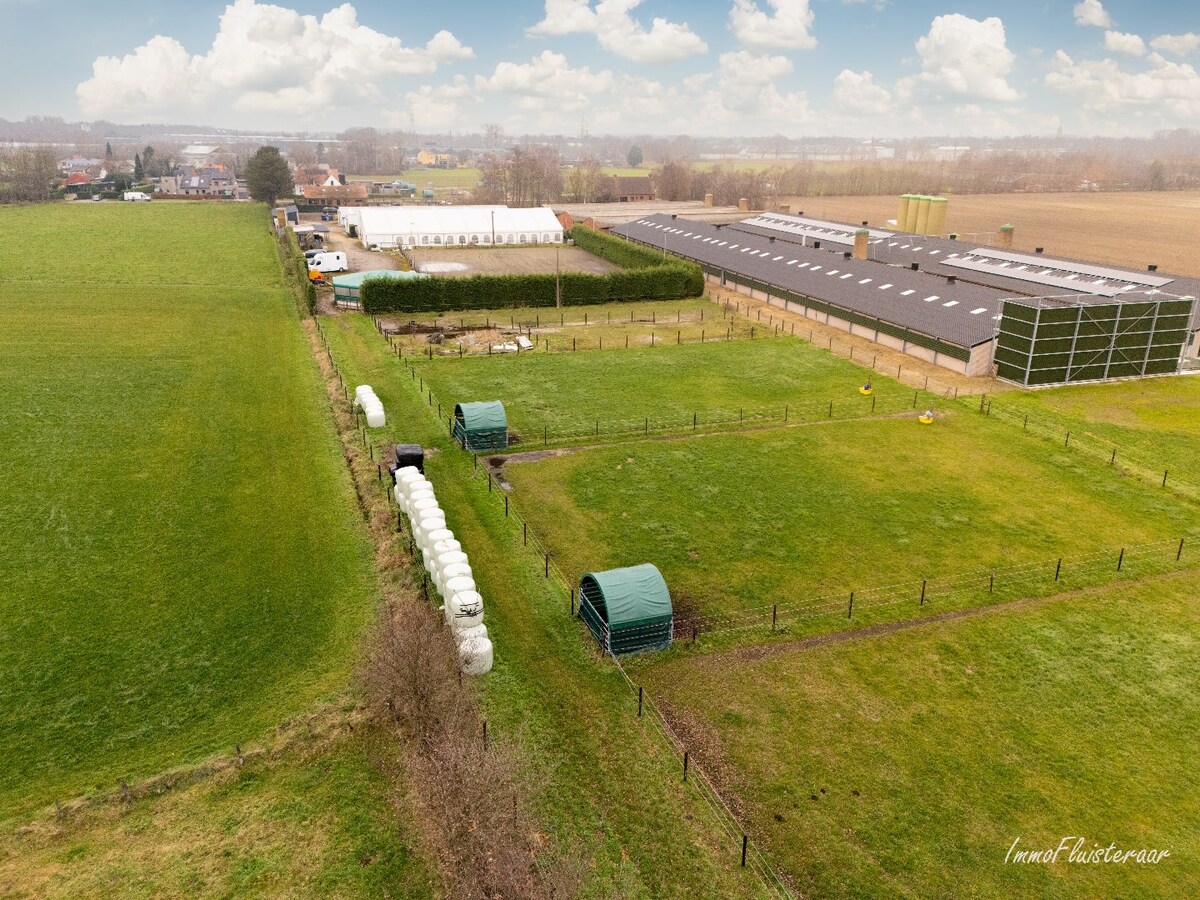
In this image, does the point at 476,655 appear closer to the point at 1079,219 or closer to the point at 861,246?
the point at 861,246

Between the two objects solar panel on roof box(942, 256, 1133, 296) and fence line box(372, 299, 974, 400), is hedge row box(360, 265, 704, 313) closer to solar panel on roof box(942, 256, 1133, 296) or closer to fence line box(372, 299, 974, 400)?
fence line box(372, 299, 974, 400)

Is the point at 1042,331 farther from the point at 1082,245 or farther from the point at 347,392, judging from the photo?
the point at 1082,245

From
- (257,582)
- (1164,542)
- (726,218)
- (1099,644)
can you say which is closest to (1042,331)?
(1164,542)

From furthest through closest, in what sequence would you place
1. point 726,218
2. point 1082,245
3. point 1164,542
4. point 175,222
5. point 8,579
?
point 175,222 → point 726,218 → point 1082,245 → point 1164,542 → point 8,579

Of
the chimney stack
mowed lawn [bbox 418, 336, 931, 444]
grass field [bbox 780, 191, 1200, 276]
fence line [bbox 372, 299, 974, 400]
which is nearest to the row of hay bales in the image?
mowed lawn [bbox 418, 336, 931, 444]

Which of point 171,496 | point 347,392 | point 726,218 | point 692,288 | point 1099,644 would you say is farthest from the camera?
point 726,218

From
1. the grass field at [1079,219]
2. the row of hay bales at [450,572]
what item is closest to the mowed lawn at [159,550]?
the row of hay bales at [450,572]
